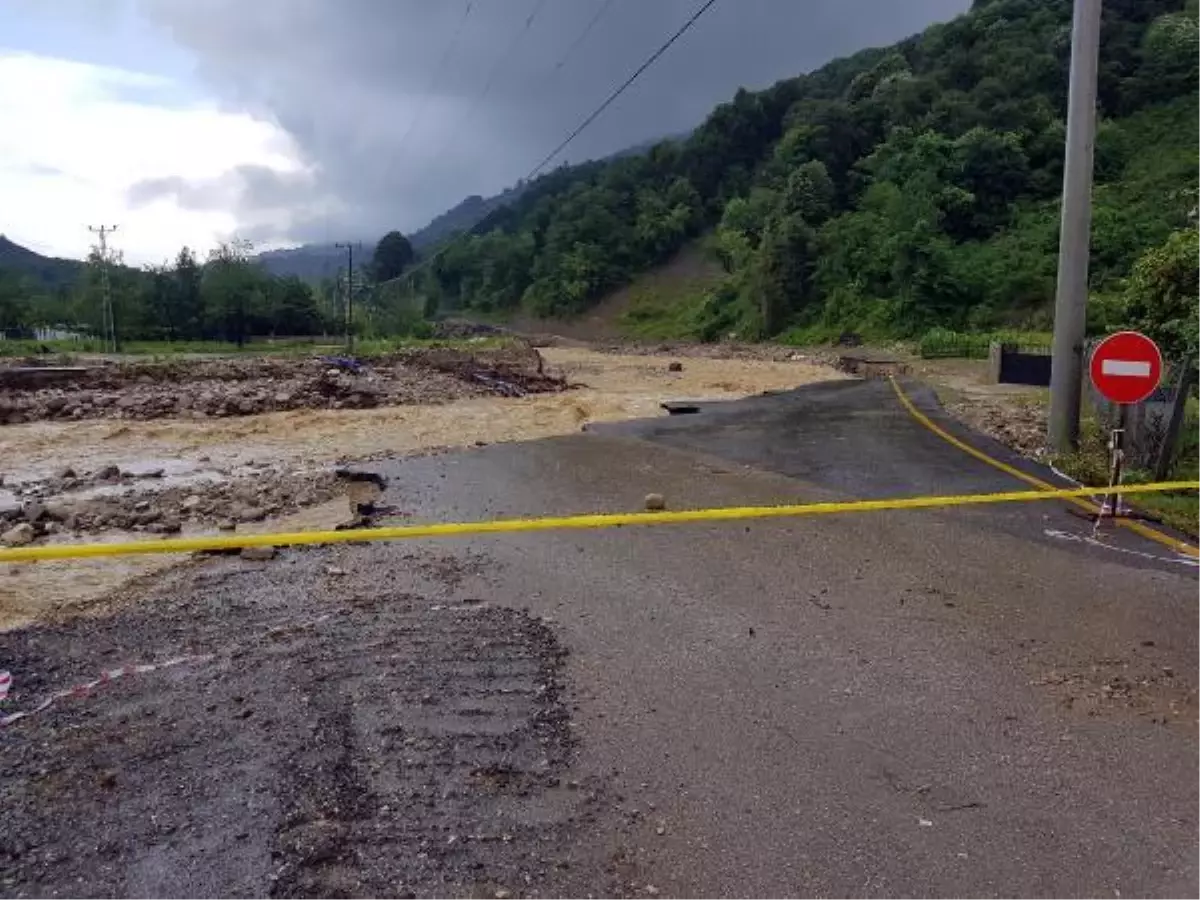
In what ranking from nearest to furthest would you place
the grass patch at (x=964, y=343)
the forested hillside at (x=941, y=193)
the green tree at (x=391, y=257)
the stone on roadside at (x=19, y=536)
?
the stone on roadside at (x=19, y=536) → the grass patch at (x=964, y=343) → the forested hillside at (x=941, y=193) → the green tree at (x=391, y=257)

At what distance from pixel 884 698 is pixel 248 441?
16.3m

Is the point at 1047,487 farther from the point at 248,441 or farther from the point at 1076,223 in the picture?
the point at 248,441

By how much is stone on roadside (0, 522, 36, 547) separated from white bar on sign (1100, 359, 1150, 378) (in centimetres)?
1042

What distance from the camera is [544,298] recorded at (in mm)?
107062

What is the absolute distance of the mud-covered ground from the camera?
3098 millimetres

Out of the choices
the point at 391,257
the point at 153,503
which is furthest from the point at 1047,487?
the point at 391,257

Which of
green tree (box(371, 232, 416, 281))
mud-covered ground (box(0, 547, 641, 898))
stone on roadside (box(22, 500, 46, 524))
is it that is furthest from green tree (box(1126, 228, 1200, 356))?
green tree (box(371, 232, 416, 281))

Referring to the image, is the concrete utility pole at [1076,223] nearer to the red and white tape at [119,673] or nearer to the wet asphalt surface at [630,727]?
the wet asphalt surface at [630,727]

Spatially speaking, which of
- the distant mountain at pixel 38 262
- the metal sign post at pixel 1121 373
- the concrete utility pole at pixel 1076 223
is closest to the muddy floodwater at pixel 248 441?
the metal sign post at pixel 1121 373

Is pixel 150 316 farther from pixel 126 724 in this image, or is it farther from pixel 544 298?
pixel 126 724

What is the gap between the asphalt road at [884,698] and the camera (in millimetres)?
3186

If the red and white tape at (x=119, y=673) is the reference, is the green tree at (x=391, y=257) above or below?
above

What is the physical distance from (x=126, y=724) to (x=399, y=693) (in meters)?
1.22

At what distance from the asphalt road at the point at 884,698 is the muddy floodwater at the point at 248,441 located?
2.97 meters
